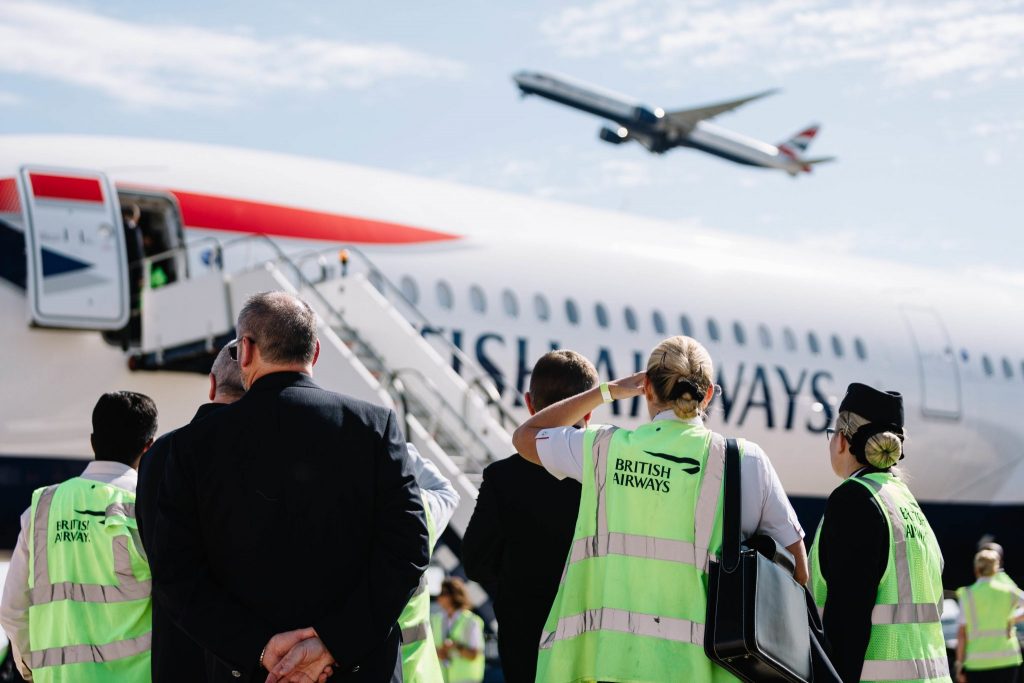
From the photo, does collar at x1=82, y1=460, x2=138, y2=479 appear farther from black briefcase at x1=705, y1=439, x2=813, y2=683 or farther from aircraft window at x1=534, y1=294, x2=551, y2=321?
aircraft window at x1=534, y1=294, x2=551, y2=321

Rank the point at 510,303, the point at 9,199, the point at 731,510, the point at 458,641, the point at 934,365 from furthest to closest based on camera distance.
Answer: the point at 934,365 → the point at 510,303 → the point at 9,199 → the point at 458,641 → the point at 731,510

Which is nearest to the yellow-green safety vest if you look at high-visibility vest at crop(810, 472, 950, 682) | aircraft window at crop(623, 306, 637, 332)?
aircraft window at crop(623, 306, 637, 332)

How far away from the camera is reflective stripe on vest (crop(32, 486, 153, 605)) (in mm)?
4055

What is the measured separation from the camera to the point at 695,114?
36.4m

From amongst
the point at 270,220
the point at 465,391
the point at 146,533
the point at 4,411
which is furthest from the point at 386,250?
the point at 146,533

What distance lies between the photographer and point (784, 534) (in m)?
3.28

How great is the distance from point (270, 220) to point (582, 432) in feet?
23.7

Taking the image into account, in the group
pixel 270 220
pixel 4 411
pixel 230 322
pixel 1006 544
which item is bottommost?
pixel 1006 544

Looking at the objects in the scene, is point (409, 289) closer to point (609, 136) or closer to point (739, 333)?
point (739, 333)

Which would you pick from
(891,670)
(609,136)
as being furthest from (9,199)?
(609,136)

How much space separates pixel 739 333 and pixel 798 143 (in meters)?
32.4

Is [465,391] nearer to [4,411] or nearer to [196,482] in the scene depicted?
[4,411]

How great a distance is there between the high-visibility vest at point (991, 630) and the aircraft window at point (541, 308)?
14.2ft

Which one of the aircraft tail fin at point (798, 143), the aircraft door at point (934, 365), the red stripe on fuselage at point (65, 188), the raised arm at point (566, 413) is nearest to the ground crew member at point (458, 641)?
the red stripe on fuselage at point (65, 188)
